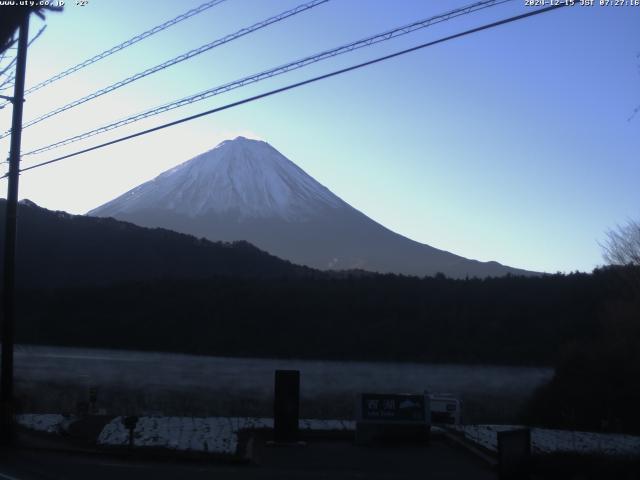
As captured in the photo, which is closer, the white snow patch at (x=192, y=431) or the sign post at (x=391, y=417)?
the white snow patch at (x=192, y=431)

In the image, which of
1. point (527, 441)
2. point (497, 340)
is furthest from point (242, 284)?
point (527, 441)

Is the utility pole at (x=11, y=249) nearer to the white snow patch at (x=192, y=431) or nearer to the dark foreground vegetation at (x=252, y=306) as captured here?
the white snow patch at (x=192, y=431)

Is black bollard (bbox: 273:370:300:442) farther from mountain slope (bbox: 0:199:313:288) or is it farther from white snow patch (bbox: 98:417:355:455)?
mountain slope (bbox: 0:199:313:288)

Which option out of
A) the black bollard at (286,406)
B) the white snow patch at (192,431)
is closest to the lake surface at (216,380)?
the white snow patch at (192,431)

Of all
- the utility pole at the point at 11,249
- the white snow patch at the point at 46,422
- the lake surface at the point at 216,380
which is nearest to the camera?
the utility pole at the point at 11,249

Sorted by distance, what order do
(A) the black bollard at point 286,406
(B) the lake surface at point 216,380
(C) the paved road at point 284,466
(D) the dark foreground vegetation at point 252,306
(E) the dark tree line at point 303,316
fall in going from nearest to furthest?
(C) the paved road at point 284,466 < (A) the black bollard at point 286,406 < (B) the lake surface at point 216,380 < (D) the dark foreground vegetation at point 252,306 < (E) the dark tree line at point 303,316
